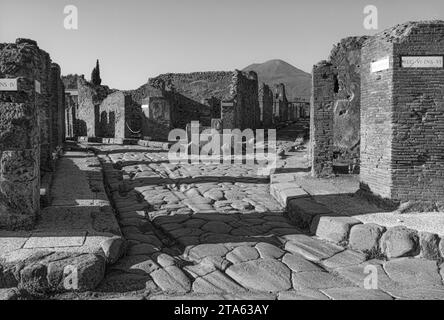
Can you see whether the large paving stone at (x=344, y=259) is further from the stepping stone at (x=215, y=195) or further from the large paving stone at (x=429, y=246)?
the stepping stone at (x=215, y=195)

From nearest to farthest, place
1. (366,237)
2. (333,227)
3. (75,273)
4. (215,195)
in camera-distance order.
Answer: (75,273) < (366,237) < (333,227) < (215,195)

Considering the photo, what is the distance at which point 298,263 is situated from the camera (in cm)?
482

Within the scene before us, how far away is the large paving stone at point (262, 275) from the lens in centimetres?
423

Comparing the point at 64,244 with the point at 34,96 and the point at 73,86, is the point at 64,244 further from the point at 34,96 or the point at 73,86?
the point at 73,86

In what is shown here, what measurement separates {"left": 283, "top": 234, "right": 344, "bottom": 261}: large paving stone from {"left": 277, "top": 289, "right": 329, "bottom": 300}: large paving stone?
99cm

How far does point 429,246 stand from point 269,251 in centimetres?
185

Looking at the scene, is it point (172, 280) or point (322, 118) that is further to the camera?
point (322, 118)

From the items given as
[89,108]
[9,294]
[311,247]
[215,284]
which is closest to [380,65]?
[311,247]

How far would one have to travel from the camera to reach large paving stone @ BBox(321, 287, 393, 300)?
396cm

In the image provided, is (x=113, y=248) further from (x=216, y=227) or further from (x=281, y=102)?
(x=281, y=102)
